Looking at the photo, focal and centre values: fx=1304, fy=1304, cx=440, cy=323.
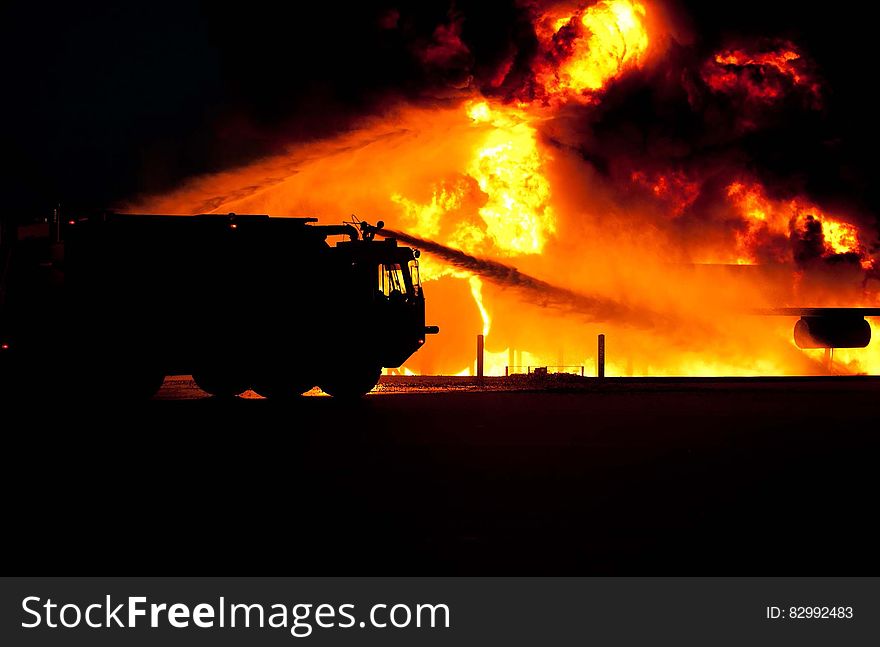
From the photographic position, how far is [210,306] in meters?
25.3

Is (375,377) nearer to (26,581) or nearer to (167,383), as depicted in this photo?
(167,383)

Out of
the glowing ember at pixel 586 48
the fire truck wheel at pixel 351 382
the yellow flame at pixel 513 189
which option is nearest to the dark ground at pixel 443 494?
the fire truck wheel at pixel 351 382

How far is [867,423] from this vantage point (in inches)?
787

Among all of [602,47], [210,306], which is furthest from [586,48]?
[210,306]

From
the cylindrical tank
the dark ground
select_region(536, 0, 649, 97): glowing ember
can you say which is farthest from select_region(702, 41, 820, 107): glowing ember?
the dark ground

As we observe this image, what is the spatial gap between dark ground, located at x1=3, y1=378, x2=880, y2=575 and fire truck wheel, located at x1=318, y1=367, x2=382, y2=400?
5234 mm

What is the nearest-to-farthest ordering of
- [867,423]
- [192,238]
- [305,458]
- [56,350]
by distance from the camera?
[305,458] → [867,423] → [56,350] → [192,238]

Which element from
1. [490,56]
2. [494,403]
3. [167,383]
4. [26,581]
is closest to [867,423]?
[494,403]

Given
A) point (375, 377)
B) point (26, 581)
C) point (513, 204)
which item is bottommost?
point (26, 581)

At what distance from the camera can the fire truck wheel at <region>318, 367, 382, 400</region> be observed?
26.6 meters

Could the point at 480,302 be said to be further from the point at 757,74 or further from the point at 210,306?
the point at 210,306

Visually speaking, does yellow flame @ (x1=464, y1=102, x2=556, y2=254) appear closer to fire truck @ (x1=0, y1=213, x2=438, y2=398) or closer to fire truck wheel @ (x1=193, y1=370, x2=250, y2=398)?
fire truck @ (x1=0, y1=213, x2=438, y2=398)

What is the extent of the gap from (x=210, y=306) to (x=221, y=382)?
1670 mm

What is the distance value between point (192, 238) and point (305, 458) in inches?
481
